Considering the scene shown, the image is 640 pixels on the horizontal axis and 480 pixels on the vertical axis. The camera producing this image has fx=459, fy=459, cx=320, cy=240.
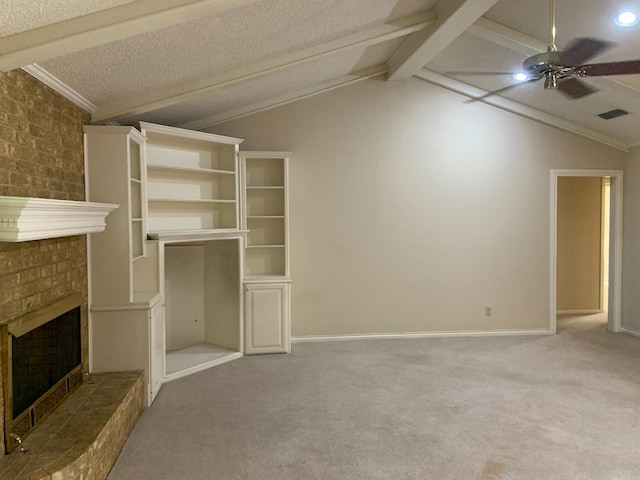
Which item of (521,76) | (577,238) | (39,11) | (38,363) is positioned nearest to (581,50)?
(521,76)

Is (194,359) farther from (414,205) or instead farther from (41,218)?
(414,205)

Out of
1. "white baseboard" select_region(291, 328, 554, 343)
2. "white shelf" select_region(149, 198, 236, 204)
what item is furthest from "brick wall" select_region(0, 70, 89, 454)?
"white baseboard" select_region(291, 328, 554, 343)

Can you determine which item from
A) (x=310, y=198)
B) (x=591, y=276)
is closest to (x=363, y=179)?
(x=310, y=198)

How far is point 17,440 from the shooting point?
2289mm

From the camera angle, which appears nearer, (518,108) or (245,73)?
(245,73)

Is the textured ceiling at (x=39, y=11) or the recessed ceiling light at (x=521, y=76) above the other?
the recessed ceiling light at (x=521, y=76)

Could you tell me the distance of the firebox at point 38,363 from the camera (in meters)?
2.27

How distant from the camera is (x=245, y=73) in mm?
3719

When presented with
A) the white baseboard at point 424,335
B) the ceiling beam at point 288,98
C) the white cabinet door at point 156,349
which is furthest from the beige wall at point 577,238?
the white cabinet door at point 156,349

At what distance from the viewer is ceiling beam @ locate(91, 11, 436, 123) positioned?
11.9 ft

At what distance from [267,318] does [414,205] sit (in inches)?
84.7

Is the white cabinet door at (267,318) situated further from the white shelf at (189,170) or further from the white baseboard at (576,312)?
the white baseboard at (576,312)

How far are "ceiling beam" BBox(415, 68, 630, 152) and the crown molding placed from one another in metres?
3.52

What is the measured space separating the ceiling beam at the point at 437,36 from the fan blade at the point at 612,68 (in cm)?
83
